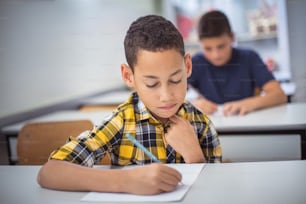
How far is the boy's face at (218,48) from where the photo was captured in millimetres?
1699

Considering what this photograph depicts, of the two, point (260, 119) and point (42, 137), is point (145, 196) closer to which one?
point (42, 137)

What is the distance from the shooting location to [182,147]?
0.96 metres

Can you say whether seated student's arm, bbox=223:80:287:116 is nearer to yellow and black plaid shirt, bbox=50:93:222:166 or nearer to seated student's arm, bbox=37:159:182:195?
yellow and black plaid shirt, bbox=50:93:222:166

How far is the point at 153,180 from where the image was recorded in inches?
30.2

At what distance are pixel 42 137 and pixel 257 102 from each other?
2.54ft

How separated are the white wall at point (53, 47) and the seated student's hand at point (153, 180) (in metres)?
0.45

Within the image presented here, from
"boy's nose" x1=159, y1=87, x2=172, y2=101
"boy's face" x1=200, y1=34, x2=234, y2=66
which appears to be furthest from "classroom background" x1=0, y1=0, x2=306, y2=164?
"boy's nose" x1=159, y1=87, x2=172, y2=101

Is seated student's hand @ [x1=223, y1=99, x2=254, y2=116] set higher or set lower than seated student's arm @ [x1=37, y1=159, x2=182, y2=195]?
lower

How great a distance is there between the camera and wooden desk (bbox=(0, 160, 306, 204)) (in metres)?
0.75

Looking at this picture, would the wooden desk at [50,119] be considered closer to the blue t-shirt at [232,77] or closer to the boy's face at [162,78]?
the boy's face at [162,78]

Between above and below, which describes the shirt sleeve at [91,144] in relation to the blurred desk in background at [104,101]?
above

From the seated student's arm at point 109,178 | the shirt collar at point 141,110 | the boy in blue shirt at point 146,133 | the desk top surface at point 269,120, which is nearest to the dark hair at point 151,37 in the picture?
the boy in blue shirt at point 146,133

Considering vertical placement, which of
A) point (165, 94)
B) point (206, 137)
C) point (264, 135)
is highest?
point (165, 94)

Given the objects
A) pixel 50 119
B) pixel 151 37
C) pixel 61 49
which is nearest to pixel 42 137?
pixel 50 119
